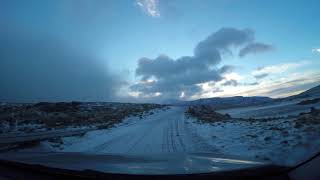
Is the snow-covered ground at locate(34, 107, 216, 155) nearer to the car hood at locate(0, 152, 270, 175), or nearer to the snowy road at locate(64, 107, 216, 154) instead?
the snowy road at locate(64, 107, 216, 154)

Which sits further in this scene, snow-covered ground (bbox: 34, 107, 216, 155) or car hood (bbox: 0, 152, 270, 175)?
snow-covered ground (bbox: 34, 107, 216, 155)

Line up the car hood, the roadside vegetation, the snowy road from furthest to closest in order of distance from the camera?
the roadside vegetation, the snowy road, the car hood

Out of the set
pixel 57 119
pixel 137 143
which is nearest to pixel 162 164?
pixel 137 143

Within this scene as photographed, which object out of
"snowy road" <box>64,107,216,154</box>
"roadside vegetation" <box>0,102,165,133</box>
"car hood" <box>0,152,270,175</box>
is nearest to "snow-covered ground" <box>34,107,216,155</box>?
"snowy road" <box>64,107,216,154</box>

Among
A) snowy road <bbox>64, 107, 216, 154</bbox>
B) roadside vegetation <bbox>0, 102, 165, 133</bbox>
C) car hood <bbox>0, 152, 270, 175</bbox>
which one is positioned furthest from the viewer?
roadside vegetation <bbox>0, 102, 165, 133</bbox>

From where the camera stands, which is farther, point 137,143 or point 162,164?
point 137,143

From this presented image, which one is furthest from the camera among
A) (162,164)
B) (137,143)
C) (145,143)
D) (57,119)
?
(57,119)

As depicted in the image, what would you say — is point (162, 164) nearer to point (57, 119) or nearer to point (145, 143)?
point (145, 143)

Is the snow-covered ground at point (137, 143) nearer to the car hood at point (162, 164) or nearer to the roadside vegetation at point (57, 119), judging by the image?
the car hood at point (162, 164)

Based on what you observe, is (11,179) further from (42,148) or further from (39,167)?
(42,148)

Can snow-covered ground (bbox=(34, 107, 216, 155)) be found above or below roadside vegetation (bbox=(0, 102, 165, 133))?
below

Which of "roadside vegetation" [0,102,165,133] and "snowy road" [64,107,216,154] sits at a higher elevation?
"roadside vegetation" [0,102,165,133]

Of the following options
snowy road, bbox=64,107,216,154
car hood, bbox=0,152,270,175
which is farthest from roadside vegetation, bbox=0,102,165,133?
car hood, bbox=0,152,270,175

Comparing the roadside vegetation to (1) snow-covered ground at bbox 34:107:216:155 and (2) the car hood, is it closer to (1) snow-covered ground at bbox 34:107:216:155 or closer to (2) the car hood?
(1) snow-covered ground at bbox 34:107:216:155
